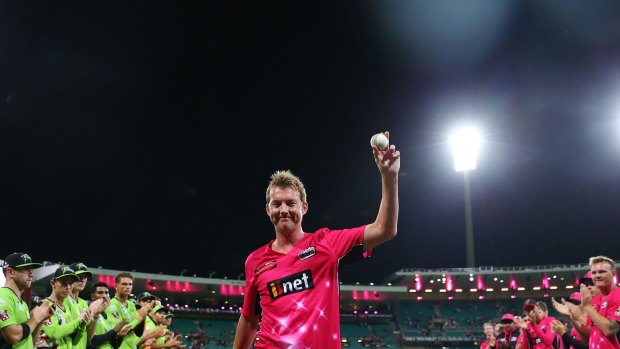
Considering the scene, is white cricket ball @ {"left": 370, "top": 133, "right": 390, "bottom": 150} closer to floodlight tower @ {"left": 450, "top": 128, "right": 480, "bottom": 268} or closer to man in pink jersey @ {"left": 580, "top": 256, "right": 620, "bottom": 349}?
man in pink jersey @ {"left": 580, "top": 256, "right": 620, "bottom": 349}

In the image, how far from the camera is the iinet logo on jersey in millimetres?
3617

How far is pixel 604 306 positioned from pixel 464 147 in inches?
1588

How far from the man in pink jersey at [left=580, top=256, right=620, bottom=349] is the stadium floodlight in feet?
130

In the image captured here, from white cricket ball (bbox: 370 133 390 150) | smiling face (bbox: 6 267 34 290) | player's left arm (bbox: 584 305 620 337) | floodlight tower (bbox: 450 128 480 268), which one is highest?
floodlight tower (bbox: 450 128 480 268)

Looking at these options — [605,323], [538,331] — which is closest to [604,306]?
[605,323]

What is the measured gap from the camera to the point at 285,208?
384cm

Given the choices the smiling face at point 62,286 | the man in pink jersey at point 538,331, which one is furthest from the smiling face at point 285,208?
the man in pink jersey at point 538,331

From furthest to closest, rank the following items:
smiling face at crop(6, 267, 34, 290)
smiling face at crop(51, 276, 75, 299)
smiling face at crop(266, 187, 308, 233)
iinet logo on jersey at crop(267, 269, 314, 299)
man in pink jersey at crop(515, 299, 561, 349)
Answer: man in pink jersey at crop(515, 299, 561, 349)
smiling face at crop(51, 276, 75, 299)
smiling face at crop(6, 267, 34, 290)
smiling face at crop(266, 187, 308, 233)
iinet logo on jersey at crop(267, 269, 314, 299)

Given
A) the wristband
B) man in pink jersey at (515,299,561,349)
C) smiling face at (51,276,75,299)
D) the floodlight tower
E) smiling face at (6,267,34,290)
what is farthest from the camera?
the floodlight tower

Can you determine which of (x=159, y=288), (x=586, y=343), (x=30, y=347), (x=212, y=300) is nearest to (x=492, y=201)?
(x=212, y=300)

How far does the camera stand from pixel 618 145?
49.3 meters

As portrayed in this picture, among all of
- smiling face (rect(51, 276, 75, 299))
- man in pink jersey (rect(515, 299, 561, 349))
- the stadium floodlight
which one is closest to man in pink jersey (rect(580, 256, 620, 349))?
man in pink jersey (rect(515, 299, 561, 349))

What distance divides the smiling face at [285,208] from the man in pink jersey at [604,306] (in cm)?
481

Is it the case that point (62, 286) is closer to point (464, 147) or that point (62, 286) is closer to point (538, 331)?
point (538, 331)
